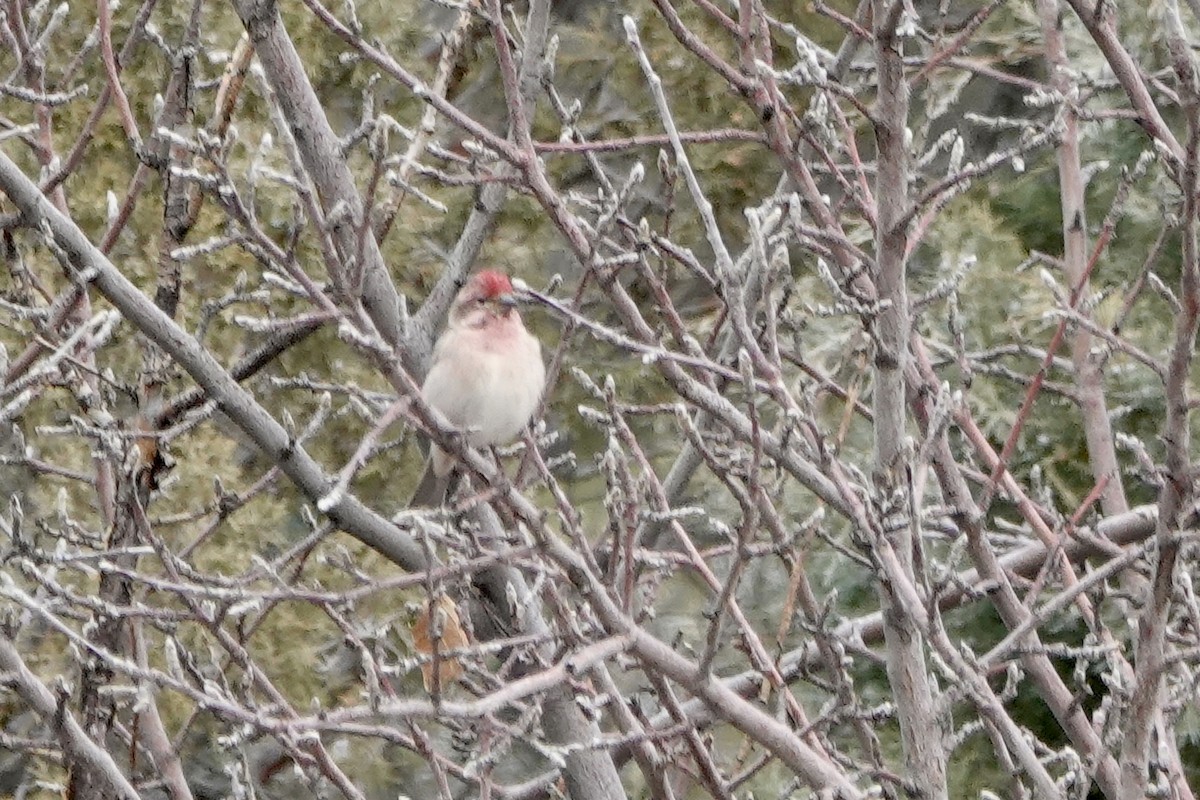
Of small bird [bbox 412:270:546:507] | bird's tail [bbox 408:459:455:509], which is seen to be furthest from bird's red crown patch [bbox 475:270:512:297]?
bird's tail [bbox 408:459:455:509]

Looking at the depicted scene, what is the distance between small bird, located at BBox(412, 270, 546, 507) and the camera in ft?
12.8

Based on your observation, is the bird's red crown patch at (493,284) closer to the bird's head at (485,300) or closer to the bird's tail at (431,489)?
the bird's head at (485,300)

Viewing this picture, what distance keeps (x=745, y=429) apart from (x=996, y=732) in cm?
57

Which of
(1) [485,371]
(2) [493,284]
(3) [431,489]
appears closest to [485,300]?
(2) [493,284]

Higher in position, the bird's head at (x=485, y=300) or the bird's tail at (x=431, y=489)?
the bird's head at (x=485, y=300)

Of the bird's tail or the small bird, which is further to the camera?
the bird's tail

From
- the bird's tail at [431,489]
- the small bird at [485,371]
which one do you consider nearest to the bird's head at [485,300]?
the small bird at [485,371]

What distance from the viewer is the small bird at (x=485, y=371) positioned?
3.89m

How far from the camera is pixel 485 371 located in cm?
392

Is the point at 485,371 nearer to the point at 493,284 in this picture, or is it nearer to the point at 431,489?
the point at 493,284

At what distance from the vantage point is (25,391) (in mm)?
2926

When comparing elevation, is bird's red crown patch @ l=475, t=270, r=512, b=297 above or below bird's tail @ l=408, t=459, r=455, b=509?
above

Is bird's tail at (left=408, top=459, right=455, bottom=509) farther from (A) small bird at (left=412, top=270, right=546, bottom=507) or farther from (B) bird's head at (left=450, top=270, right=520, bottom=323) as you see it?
(B) bird's head at (left=450, top=270, right=520, bottom=323)

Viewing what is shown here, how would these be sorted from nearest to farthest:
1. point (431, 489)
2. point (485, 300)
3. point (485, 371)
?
point (485, 371) → point (485, 300) → point (431, 489)
